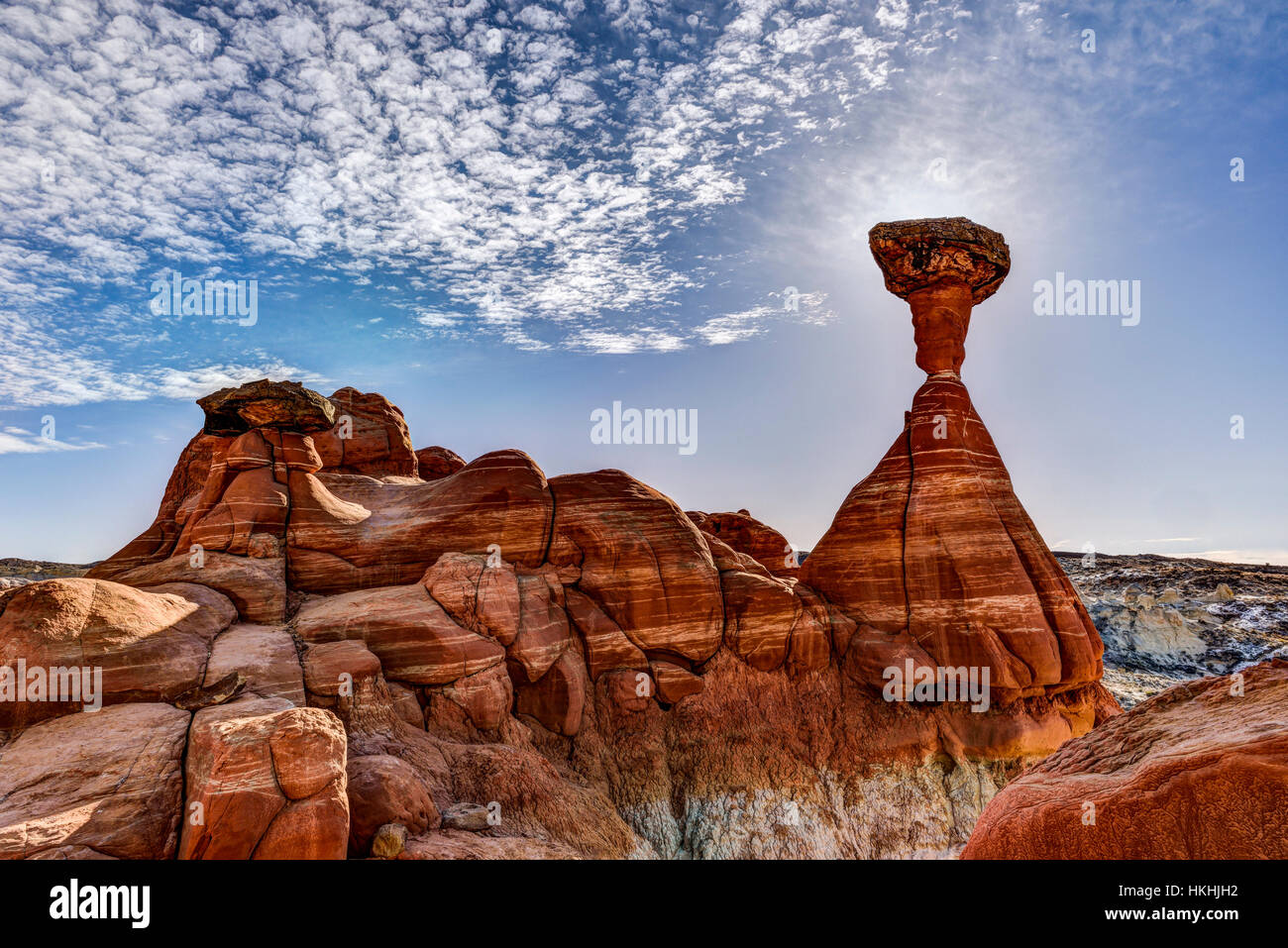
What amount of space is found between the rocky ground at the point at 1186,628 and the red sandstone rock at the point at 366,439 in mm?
33874

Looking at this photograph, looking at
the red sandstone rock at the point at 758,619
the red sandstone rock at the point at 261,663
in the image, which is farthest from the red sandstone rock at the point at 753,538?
the red sandstone rock at the point at 261,663

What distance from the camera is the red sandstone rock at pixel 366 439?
2745 centimetres

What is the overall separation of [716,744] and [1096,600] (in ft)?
147

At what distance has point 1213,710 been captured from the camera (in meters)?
5.97

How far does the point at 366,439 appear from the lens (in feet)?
92.0

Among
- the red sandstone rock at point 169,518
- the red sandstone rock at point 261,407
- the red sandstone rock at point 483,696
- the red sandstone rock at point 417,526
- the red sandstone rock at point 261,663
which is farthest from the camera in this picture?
the red sandstone rock at point 261,407

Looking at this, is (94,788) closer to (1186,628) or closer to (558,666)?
(558,666)

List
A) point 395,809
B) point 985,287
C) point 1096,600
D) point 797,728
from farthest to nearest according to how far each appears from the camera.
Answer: point 1096,600 → point 985,287 → point 797,728 → point 395,809

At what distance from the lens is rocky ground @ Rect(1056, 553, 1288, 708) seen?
39891mm

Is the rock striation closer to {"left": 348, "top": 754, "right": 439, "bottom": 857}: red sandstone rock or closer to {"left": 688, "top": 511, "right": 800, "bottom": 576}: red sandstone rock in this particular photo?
{"left": 348, "top": 754, "right": 439, "bottom": 857}: red sandstone rock

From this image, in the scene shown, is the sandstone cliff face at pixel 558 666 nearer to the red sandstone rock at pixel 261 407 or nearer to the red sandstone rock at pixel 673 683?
the red sandstone rock at pixel 673 683

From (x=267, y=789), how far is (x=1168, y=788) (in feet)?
33.0

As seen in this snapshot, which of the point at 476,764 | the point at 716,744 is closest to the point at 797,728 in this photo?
the point at 716,744
